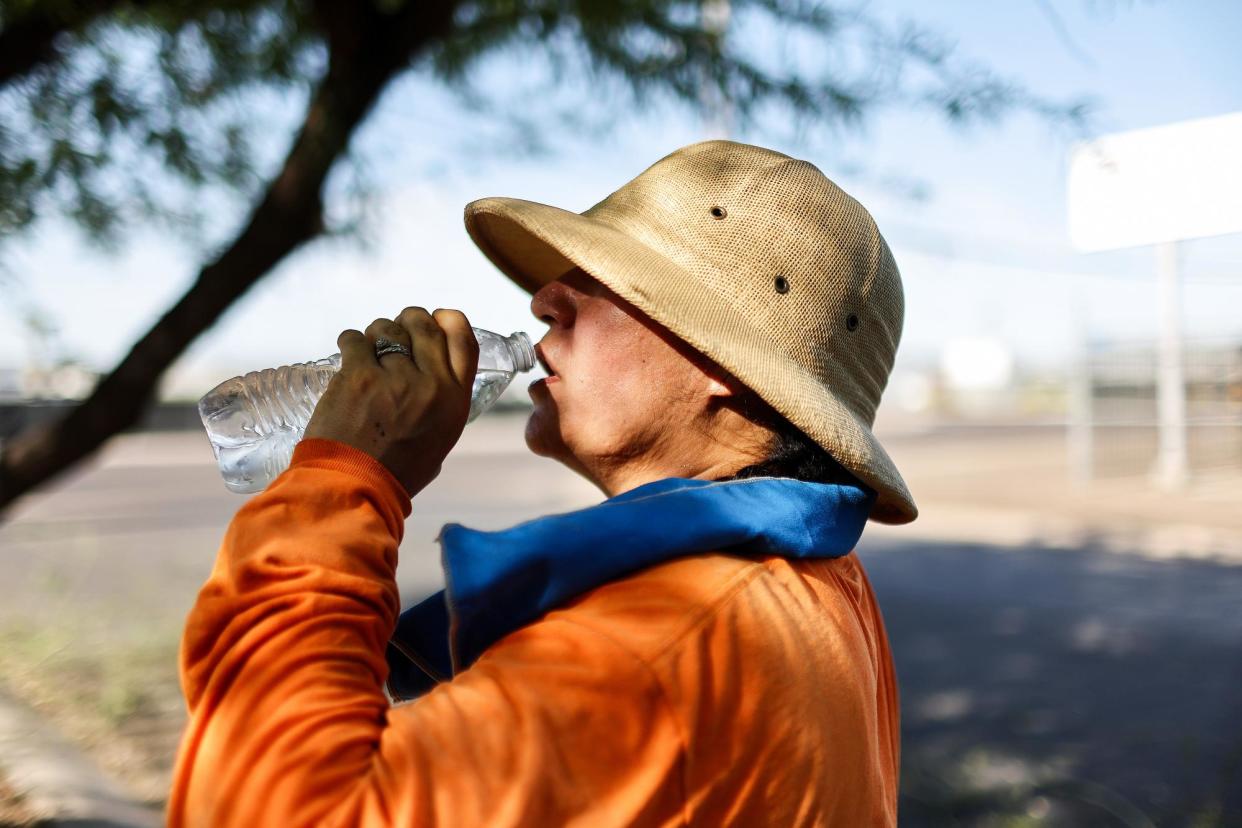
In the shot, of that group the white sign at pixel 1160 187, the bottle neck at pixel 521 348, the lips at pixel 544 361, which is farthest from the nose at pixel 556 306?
the white sign at pixel 1160 187

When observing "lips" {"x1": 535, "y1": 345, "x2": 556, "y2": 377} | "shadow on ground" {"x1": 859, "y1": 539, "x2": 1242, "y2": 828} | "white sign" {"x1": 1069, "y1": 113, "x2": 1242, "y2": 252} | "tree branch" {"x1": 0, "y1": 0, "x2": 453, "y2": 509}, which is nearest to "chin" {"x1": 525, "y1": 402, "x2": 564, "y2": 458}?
"lips" {"x1": 535, "y1": 345, "x2": 556, "y2": 377}

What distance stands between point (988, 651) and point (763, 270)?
5882 millimetres

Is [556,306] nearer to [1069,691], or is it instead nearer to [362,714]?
[362,714]

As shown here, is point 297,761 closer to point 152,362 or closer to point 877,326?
point 877,326

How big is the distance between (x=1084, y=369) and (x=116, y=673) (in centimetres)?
1193

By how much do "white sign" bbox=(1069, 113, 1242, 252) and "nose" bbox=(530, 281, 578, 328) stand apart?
143cm

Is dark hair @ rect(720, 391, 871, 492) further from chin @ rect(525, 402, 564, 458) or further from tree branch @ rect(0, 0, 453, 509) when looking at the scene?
tree branch @ rect(0, 0, 453, 509)

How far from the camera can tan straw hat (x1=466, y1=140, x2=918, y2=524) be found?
128 centimetres

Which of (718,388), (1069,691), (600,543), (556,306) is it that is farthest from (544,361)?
(1069,691)

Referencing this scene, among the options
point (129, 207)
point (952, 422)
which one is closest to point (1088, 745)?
point (129, 207)

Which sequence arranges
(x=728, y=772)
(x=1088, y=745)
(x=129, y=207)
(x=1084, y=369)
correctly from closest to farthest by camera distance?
(x=728, y=772) < (x=129, y=207) < (x=1088, y=745) < (x=1084, y=369)

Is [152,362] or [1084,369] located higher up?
[1084,369]

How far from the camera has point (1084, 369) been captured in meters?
13.9

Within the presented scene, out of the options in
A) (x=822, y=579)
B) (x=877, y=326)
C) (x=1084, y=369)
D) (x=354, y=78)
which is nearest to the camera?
(x=822, y=579)
